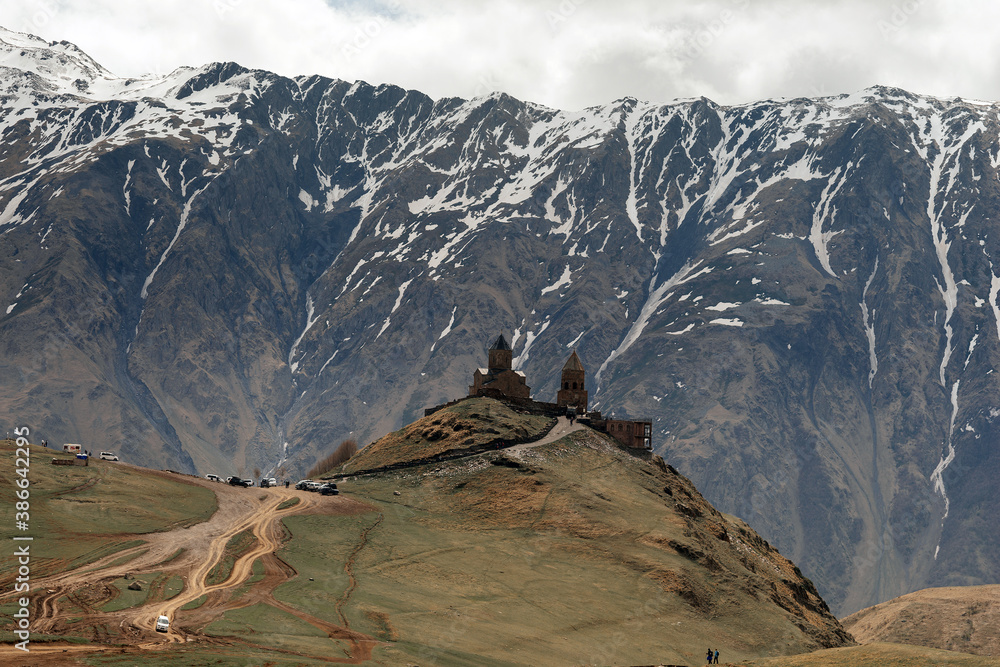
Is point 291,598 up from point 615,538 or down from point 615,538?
down

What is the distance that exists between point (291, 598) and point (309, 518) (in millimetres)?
29821

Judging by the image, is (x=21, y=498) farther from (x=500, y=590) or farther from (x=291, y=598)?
(x=500, y=590)

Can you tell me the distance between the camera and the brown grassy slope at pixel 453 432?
15462 centimetres

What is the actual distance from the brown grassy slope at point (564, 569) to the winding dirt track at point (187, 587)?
4.65 meters

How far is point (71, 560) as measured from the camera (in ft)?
295

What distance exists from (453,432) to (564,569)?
1648 inches

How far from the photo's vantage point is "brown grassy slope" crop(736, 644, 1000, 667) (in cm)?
8562

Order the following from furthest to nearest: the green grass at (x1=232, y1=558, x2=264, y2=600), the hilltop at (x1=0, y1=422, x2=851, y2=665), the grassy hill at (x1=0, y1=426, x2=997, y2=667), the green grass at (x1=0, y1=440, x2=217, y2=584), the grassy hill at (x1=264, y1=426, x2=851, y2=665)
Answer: the green grass at (x1=0, y1=440, x2=217, y2=584) < the grassy hill at (x1=264, y1=426, x2=851, y2=665) < the green grass at (x1=232, y1=558, x2=264, y2=600) < the grassy hill at (x1=0, y1=426, x2=997, y2=667) < the hilltop at (x1=0, y1=422, x2=851, y2=665)

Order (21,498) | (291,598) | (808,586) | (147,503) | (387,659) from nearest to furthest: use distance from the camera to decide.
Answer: (387,659) → (291,598) → (21,498) → (147,503) → (808,586)

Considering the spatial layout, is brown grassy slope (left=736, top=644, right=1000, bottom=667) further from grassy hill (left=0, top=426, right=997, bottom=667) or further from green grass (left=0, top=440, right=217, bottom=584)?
green grass (left=0, top=440, right=217, bottom=584)

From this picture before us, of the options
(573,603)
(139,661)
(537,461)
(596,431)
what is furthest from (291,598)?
(596,431)

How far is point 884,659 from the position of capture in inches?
3561

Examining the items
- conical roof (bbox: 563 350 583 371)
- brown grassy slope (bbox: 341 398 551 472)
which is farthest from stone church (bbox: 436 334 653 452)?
brown grassy slope (bbox: 341 398 551 472)

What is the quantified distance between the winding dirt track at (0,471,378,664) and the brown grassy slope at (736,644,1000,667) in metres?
35.1
